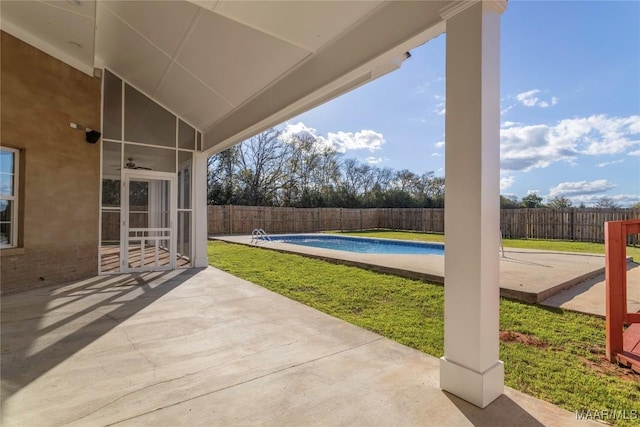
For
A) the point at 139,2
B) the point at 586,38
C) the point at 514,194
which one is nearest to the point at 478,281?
the point at 139,2

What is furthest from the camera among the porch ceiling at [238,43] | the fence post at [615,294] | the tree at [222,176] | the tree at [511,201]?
the tree at [511,201]

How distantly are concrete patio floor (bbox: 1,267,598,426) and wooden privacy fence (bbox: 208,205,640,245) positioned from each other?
13822 millimetres

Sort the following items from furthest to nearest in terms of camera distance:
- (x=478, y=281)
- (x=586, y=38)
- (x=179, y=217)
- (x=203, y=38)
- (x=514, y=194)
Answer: (x=514, y=194) → (x=179, y=217) → (x=586, y=38) → (x=203, y=38) → (x=478, y=281)

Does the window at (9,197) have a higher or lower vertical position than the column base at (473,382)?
higher

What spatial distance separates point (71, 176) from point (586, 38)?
10.5 metres

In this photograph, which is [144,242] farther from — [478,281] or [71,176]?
[478,281]

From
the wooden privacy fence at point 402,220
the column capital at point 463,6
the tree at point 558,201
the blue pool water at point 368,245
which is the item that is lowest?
the blue pool water at point 368,245

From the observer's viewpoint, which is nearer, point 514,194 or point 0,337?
point 0,337

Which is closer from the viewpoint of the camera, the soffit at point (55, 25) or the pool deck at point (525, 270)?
the soffit at point (55, 25)

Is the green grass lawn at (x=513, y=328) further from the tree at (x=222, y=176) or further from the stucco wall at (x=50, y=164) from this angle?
the tree at (x=222, y=176)

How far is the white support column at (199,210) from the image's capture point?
7.45m

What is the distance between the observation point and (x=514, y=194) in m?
23.4

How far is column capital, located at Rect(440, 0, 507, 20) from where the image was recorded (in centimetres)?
210

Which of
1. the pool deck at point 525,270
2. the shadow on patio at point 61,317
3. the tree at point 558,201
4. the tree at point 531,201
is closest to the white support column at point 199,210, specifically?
the shadow on patio at point 61,317
